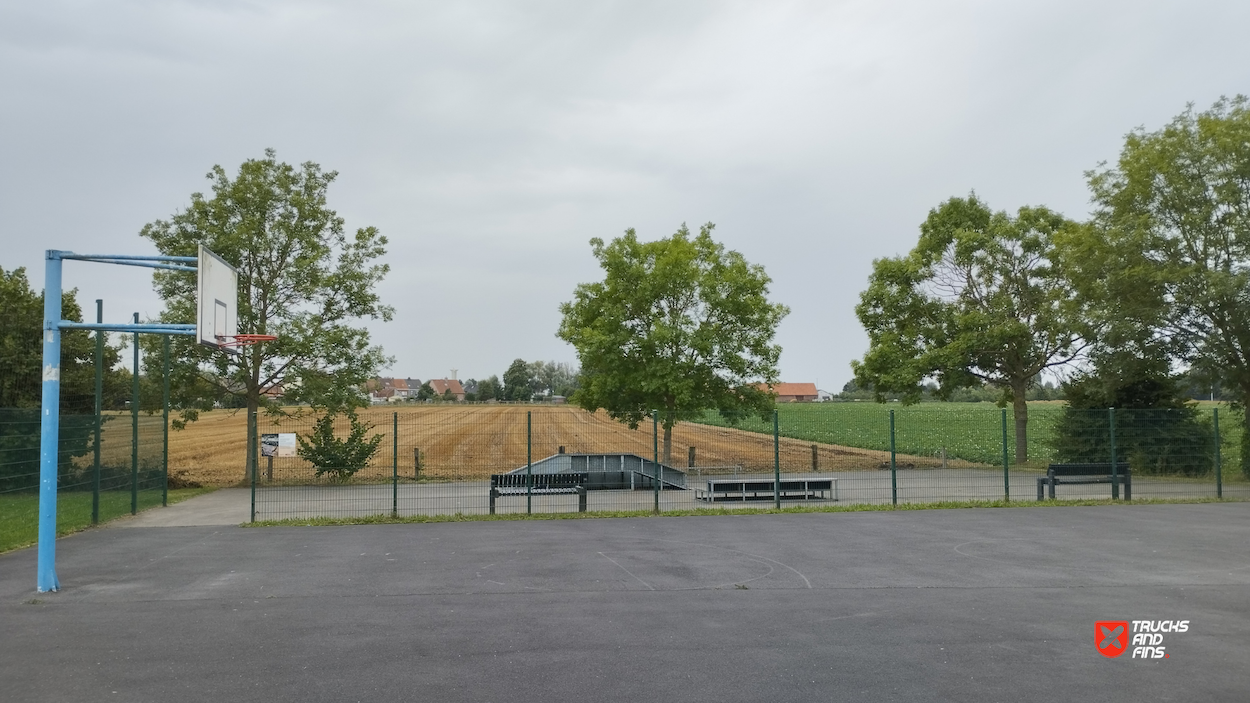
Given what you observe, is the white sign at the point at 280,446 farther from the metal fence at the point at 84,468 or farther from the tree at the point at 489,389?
the tree at the point at 489,389

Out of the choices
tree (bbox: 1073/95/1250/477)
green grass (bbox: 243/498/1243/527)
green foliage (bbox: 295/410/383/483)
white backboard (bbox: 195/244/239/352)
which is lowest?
green grass (bbox: 243/498/1243/527)

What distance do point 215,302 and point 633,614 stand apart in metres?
6.54

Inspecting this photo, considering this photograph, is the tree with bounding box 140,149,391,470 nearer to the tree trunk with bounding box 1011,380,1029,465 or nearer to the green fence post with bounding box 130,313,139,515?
the green fence post with bounding box 130,313,139,515

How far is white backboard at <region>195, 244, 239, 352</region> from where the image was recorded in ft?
32.9

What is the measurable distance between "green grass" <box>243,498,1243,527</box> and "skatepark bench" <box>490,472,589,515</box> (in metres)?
0.57

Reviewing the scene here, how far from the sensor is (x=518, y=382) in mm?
131625

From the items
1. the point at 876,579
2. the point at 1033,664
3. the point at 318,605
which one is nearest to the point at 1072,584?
the point at 876,579

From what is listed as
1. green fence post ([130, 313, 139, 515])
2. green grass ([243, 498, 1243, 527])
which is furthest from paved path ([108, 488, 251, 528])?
green grass ([243, 498, 1243, 527])

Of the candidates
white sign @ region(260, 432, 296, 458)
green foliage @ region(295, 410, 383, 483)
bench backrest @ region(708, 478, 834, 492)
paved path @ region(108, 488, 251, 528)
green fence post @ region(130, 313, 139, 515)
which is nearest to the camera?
paved path @ region(108, 488, 251, 528)

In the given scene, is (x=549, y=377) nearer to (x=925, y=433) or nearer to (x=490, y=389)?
(x=490, y=389)

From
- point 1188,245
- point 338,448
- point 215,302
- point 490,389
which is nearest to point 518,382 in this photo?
point 490,389

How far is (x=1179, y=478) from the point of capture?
22.1m

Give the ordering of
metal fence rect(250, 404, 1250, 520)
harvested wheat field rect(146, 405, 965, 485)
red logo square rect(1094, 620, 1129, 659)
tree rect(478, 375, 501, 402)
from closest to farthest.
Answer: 1. red logo square rect(1094, 620, 1129, 659)
2. metal fence rect(250, 404, 1250, 520)
3. harvested wheat field rect(146, 405, 965, 485)
4. tree rect(478, 375, 501, 402)

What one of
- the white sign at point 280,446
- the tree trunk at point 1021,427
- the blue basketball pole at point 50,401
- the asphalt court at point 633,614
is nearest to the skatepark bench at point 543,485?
the asphalt court at point 633,614
